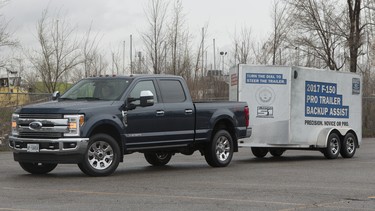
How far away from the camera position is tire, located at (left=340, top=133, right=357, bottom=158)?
19812 millimetres

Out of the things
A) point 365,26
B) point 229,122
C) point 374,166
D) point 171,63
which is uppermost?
point 365,26

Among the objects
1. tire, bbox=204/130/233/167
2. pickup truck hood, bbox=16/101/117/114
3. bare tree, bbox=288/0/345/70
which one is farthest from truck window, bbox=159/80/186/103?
bare tree, bbox=288/0/345/70

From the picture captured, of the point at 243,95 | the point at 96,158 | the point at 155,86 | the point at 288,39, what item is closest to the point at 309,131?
the point at 243,95

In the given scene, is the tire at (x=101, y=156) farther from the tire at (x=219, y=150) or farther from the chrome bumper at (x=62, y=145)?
the tire at (x=219, y=150)

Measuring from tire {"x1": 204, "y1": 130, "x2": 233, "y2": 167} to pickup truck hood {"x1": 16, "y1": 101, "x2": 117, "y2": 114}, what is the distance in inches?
125

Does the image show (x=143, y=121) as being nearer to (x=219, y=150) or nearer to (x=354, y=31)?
(x=219, y=150)

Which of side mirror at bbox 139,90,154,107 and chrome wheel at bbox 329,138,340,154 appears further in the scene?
chrome wheel at bbox 329,138,340,154

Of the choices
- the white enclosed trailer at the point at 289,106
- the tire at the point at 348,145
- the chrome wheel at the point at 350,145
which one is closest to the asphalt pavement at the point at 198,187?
the white enclosed trailer at the point at 289,106

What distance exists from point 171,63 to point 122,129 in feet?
59.0

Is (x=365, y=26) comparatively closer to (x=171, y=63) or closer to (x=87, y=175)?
(x=171, y=63)

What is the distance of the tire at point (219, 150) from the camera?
16109mm

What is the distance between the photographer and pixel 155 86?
49.6 ft

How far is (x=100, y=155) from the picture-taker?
1368cm

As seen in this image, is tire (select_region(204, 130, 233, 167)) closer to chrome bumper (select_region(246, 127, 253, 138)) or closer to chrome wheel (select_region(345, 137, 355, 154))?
chrome bumper (select_region(246, 127, 253, 138))
